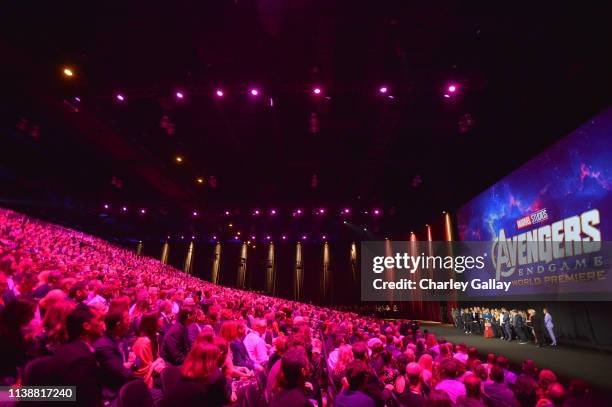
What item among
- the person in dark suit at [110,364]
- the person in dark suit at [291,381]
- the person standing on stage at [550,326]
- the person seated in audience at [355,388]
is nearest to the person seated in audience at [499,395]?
the person seated in audience at [355,388]

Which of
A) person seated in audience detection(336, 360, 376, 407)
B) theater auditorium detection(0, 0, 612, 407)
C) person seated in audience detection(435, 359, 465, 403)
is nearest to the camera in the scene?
person seated in audience detection(336, 360, 376, 407)

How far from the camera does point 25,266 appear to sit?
7.20 metres

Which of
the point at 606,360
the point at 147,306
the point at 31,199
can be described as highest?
the point at 31,199

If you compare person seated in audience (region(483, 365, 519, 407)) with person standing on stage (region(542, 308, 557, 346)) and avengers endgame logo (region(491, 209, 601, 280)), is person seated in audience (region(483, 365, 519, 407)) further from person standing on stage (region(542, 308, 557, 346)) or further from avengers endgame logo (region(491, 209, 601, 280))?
person standing on stage (region(542, 308, 557, 346))

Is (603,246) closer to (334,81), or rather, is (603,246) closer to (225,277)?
(334,81)

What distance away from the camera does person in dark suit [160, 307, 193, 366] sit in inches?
162

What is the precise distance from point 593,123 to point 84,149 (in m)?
19.5

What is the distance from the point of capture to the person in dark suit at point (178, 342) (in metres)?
4.11

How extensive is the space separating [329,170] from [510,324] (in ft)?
29.6

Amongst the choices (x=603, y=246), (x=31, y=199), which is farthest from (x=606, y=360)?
(x=31, y=199)

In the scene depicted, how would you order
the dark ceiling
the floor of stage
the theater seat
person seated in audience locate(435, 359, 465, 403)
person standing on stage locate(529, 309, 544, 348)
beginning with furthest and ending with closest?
person standing on stage locate(529, 309, 544, 348) → the dark ceiling → the floor of stage → person seated in audience locate(435, 359, 465, 403) → the theater seat

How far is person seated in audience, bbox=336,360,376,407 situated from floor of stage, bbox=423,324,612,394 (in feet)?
17.3

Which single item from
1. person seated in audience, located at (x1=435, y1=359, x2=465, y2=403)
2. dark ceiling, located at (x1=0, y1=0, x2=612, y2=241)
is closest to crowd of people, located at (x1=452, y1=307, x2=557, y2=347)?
dark ceiling, located at (x1=0, y1=0, x2=612, y2=241)

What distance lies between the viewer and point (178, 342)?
4137 mm
